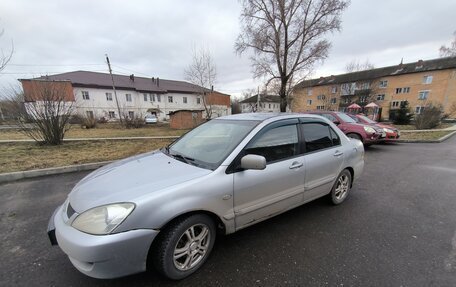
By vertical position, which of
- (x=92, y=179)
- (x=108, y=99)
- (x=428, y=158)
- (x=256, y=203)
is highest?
(x=108, y=99)

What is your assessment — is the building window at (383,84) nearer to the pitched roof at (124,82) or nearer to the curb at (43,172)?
the pitched roof at (124,82)

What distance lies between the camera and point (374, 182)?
4508 mm

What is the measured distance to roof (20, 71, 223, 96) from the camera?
35656mm

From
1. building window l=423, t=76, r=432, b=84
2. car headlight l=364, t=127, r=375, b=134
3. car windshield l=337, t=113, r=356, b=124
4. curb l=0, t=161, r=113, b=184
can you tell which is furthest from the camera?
building window l=423, t=76, r=432, b=84

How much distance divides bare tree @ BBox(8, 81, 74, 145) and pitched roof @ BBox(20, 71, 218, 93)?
23.9m

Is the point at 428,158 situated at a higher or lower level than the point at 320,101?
lower

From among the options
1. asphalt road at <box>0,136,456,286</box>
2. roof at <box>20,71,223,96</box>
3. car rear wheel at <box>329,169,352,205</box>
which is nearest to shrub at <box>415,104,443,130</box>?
asphalt road at <box>0,136,456,286</box>

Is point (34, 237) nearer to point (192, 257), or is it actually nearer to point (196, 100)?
point (192, 257)

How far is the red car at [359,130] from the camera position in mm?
7812

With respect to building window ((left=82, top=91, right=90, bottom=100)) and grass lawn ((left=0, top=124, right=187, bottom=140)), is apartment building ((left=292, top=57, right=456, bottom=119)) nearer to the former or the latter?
grass lawn ((left=0, top=124, right=187, bottom=140))

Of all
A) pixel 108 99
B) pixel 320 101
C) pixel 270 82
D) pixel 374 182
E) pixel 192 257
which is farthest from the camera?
pixel 320 101

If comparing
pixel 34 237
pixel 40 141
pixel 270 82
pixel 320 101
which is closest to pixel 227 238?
pixel 34 237

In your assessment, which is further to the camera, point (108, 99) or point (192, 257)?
point (108, 99)

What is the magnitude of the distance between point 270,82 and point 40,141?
1982 centimetres
